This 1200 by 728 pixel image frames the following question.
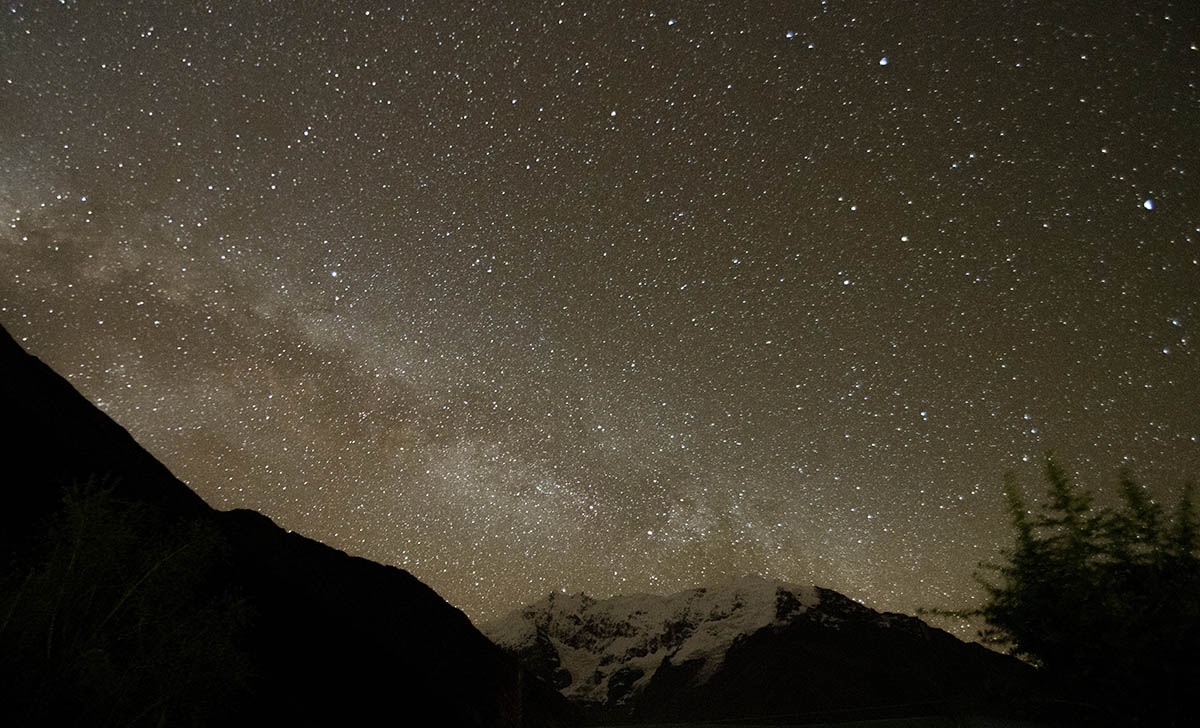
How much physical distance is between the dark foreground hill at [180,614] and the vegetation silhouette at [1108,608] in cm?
906

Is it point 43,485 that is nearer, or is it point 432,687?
point 43,485

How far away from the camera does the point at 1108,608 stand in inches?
274

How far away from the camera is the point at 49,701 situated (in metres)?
4.28

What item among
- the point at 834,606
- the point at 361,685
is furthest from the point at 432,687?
the point at 834,606

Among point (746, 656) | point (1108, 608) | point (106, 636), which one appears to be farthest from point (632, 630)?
point (106, 636)

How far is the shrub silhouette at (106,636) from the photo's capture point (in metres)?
4.34

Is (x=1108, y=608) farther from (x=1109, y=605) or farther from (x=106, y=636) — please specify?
(x=106, y=636)

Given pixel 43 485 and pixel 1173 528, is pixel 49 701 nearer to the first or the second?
pixel 43 485

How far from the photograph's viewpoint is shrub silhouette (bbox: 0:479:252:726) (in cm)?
434

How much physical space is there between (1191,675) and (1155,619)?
0.58 meters

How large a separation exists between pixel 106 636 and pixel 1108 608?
32.6 ft

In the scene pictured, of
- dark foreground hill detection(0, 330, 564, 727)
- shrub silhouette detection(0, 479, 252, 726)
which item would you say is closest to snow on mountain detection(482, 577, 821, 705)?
dark foreground hill detection(0, 330, 564, 727)

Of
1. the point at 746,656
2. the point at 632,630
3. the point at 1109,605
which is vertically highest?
the point at 1109,605

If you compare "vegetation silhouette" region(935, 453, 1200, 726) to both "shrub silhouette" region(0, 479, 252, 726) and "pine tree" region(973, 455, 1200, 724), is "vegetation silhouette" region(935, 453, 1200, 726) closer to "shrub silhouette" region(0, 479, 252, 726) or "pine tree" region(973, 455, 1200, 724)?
"pine tree" region(973, 455, 1200, 724)
